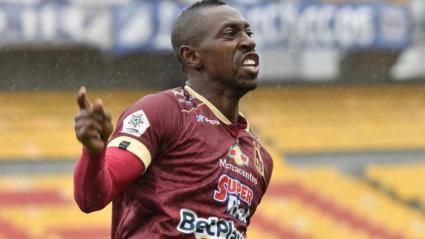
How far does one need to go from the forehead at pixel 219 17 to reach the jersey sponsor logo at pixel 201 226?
2.49ft

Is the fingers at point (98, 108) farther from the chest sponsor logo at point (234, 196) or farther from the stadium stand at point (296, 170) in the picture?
the stadium stand at point (296, 170)

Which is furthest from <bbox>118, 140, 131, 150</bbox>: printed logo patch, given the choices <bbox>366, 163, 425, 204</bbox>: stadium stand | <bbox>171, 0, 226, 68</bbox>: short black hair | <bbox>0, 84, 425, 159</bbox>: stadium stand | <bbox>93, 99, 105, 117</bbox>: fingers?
<bbox>366, 163, 425, 204</bbox>: stadium stand

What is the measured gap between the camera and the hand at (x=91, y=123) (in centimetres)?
317

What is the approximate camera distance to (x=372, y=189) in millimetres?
13836

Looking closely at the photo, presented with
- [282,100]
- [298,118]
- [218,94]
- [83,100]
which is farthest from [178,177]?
[282,100]

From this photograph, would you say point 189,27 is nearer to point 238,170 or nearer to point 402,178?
point 238,170

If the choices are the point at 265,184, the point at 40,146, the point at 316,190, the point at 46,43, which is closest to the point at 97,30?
the point at 46,43

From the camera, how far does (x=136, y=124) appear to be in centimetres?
368

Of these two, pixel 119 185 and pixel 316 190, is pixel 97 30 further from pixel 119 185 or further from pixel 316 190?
pixel 119 185

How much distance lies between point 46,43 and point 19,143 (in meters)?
2.04

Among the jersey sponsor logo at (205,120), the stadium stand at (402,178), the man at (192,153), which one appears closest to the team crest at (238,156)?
the man at (192,153)

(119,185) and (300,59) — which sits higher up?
(300,59)

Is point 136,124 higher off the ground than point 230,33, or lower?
lower

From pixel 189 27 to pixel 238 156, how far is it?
0.56 m
